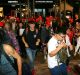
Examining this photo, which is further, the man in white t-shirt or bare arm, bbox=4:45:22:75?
the man in white t-shirt

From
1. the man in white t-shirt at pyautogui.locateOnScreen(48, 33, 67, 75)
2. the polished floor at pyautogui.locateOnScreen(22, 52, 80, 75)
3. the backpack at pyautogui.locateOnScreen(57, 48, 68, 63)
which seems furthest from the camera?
the polished floor at pyautogui.locateOnScreen(22, 52, 80, 75)

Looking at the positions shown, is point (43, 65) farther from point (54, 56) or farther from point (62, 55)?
point (54, 56)

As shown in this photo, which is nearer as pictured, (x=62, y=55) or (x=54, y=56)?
(x=54, y=56)

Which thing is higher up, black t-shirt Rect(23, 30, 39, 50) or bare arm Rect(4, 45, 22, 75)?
bare arm Rect(4, 45, 22, 75)

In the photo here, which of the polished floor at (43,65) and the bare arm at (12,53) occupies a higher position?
the bare arm at (12,53)

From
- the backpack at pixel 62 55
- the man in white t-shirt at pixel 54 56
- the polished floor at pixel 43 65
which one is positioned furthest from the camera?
the polished floor at pixel 43 65

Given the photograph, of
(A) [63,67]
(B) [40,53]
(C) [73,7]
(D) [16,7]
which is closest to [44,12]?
(D) [16,7]

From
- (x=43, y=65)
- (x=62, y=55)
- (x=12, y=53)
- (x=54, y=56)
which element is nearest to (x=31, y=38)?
(x=43, y=65)

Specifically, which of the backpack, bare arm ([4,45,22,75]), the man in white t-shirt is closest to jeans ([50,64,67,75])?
the man in white t-shirt

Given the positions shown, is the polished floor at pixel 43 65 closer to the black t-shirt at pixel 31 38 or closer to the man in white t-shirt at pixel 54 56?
the black t-shirt at pixel 31 38

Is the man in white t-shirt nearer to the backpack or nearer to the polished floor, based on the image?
the backpack

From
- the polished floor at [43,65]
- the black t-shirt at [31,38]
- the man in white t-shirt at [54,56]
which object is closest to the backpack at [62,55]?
the man in white t-shirt at [54,56]

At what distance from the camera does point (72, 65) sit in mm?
14086

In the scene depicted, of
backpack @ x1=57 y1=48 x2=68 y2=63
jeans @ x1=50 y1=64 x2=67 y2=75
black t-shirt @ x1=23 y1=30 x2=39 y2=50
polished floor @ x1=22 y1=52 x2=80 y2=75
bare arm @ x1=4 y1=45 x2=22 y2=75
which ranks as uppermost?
bare arm @ x1=4 y1=45 x2=22 y2=75
